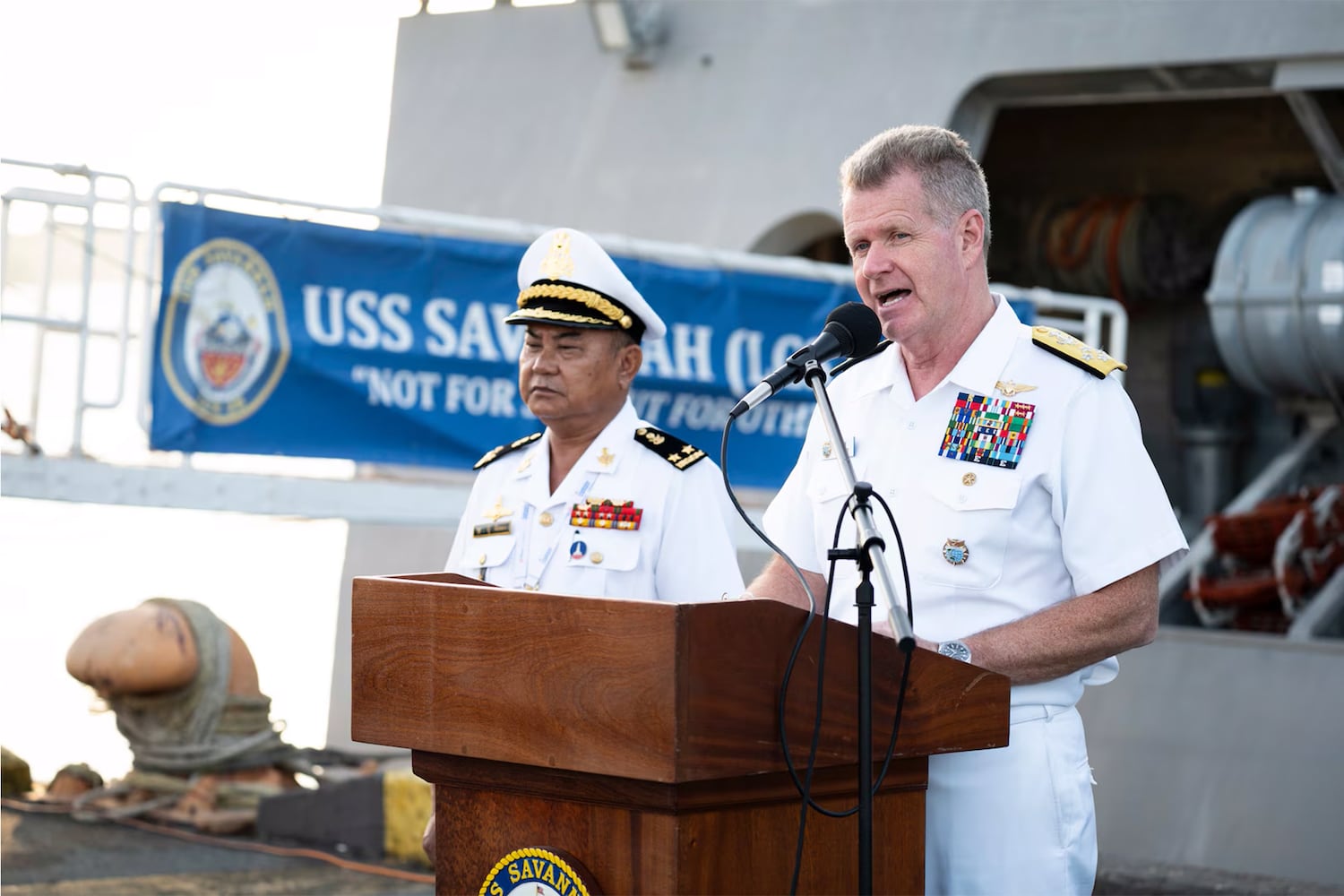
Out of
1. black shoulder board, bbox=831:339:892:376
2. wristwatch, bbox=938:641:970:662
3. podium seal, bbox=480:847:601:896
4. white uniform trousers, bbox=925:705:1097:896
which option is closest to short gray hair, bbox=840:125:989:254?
black shoulder board, bbox=831:339:892:376

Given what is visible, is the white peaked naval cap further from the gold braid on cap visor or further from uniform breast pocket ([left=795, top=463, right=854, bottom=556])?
uniform breast pocket ([left=795, top=463, right=854, bottom=556])

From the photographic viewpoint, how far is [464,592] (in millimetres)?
1835

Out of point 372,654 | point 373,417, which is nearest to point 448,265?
point 373,417

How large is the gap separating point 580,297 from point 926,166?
38.5 inches

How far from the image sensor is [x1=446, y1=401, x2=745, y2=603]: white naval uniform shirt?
291 centimetres

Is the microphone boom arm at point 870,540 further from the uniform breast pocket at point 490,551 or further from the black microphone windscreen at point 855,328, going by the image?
the uniform breast pocket at point 490,551

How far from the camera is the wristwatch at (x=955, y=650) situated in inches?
79.4

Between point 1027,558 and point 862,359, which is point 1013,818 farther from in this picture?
point 862,359

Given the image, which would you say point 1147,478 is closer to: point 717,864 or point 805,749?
point 805,749

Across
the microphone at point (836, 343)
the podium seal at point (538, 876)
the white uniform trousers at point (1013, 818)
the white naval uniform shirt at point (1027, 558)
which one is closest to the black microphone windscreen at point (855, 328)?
the microphone at point (836, 343)

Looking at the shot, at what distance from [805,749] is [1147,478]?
2.17 ft

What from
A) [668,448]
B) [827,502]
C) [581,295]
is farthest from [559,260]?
[827,502]

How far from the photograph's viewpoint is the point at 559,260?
9.98 ft

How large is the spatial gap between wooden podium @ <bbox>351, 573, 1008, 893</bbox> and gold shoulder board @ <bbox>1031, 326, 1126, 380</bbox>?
49 cm
